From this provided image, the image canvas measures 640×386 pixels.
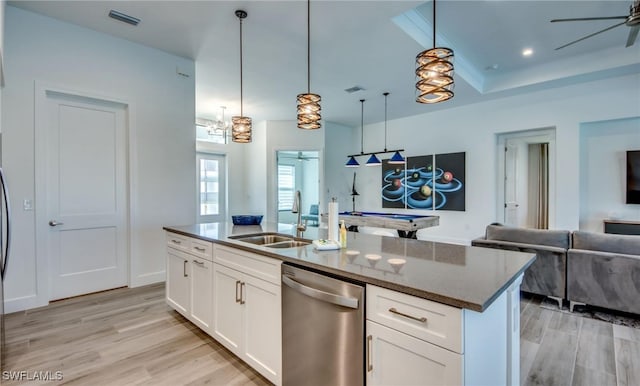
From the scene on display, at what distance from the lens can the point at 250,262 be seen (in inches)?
76.8

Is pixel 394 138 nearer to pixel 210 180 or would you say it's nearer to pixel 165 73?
pixel 210 180

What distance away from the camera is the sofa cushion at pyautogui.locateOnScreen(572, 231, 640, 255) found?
2.72 m

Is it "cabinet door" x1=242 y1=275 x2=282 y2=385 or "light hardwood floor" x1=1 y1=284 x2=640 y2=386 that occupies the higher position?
"cabinet door" x1=242 y1=275 x2=282 y2=385

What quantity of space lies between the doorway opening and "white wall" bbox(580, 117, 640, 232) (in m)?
5.74

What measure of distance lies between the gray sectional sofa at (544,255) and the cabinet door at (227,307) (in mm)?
2810

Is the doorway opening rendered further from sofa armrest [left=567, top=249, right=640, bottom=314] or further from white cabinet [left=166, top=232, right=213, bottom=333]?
sofa armrest [left=567, top=249, right=640, bottom=314]

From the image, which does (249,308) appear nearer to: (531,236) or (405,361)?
(405,361)

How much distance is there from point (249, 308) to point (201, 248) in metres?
0.75

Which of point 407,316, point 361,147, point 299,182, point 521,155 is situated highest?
point 361,147

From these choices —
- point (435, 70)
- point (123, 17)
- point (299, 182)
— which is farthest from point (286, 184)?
point (435, 70)

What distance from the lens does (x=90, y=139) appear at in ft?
11.3

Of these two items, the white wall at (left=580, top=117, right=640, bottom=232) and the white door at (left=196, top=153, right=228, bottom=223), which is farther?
the white door at (left=196, top=153, right=228, bottom=223)

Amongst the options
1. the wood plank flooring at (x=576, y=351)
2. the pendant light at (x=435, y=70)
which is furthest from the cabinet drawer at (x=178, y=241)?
the wood plank flooring at (x=576, y=351)

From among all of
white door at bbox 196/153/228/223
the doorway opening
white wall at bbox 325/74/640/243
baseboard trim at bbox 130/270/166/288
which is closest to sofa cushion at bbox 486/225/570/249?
white wall at bbox 325/74/640/243
